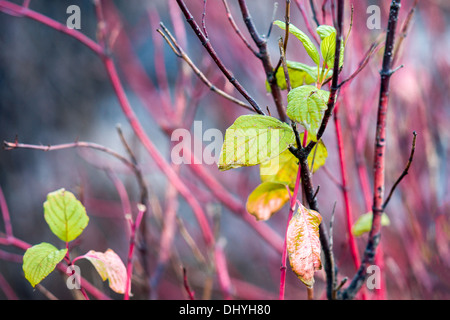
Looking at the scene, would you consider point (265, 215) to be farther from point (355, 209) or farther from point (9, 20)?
point (9, 20)

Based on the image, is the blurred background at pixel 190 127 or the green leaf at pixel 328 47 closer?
the green leaf at pixel 328 47

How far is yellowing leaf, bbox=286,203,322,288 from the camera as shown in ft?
0.96

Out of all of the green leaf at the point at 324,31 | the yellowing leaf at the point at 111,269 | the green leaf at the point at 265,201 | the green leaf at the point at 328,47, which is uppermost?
the green leaf at the point at 324,31

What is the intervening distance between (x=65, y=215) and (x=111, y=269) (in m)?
0.08

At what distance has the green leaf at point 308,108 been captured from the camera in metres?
0.28

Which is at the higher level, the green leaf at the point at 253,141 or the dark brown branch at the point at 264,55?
the dark brown branch at the point at 264,55

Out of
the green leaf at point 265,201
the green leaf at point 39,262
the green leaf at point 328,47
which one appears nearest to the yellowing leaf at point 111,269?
the green leaf at point 39,262

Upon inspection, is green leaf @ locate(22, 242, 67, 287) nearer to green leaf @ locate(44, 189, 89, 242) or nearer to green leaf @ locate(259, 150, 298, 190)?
green leaf @ locate(44, 189, 89, 242)

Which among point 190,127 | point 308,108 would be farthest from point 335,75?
point 190,127

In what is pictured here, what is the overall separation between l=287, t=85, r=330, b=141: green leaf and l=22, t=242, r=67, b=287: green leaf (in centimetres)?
25

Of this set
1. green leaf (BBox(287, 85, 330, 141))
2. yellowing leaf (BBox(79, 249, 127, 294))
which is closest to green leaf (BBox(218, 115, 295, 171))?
green leaf (BBox(287, 85, 330, 141))

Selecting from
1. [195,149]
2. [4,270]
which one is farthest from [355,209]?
[4,270]

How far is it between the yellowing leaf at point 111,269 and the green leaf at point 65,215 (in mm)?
33

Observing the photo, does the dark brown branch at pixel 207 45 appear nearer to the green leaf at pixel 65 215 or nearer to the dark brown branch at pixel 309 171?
the dark brown branch at pixel 309 171
